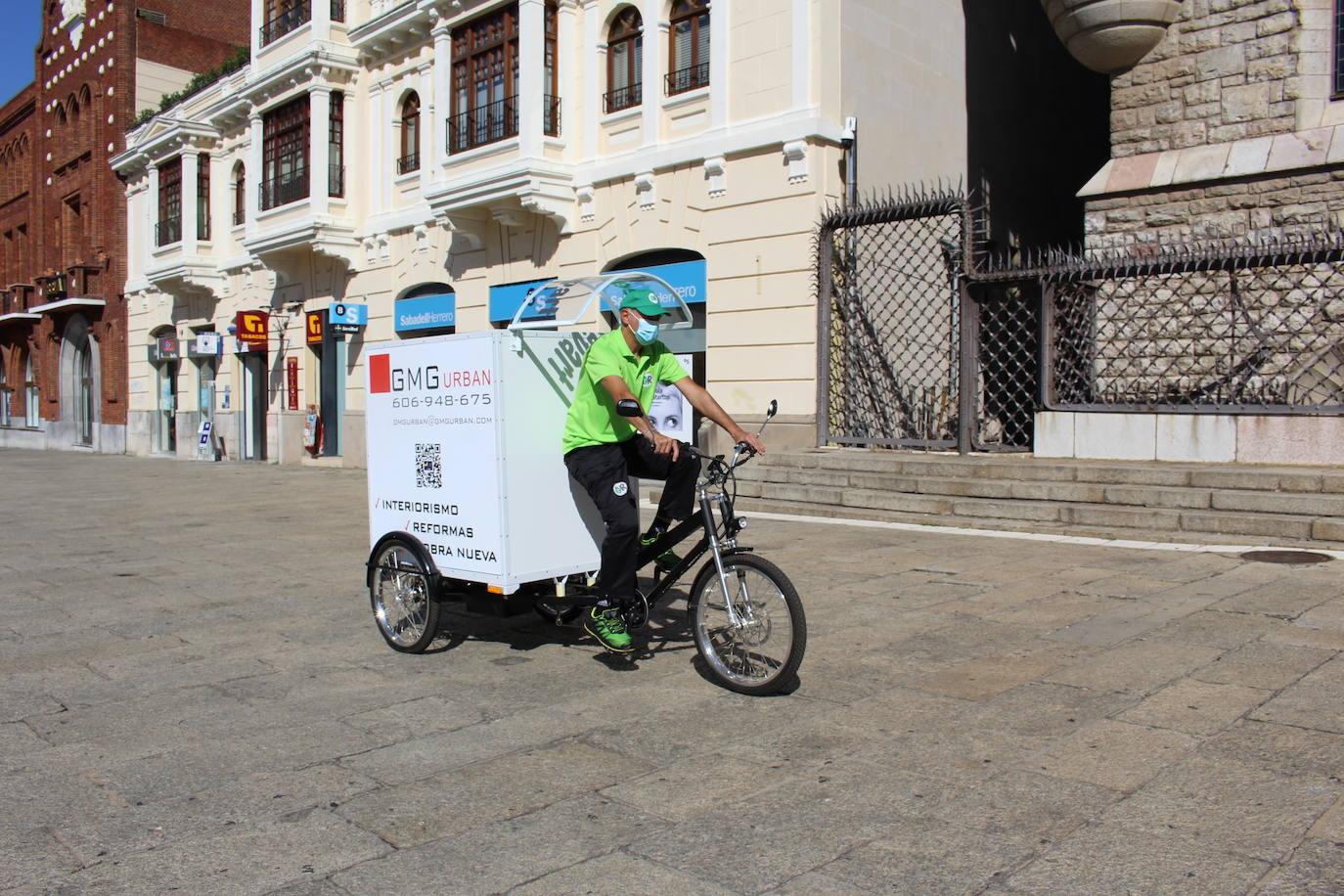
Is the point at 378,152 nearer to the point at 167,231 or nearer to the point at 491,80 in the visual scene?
the point at 491,80

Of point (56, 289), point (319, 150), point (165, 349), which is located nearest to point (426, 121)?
point (319, 150)

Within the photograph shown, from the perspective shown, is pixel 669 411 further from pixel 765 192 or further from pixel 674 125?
pixel 674 125

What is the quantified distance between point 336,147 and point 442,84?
4.71m

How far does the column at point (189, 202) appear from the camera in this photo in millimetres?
28531

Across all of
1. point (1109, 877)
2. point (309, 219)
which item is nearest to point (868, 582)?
point (1109, 877)

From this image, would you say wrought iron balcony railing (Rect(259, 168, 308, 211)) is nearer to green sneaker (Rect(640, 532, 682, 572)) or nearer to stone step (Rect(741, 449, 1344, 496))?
stone step (Rect(741, 449, 1344, 496))

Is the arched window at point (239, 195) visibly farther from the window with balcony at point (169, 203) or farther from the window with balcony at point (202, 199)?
the window with balcony at point (169, 203)

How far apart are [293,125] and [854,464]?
677 inches

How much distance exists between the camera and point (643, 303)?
5188 mm

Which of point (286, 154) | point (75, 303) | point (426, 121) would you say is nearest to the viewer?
point (426, 121)

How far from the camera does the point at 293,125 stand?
23.9m

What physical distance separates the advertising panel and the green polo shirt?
418mm

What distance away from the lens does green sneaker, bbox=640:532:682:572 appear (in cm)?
541

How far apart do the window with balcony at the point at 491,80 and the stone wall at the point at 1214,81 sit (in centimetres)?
870
